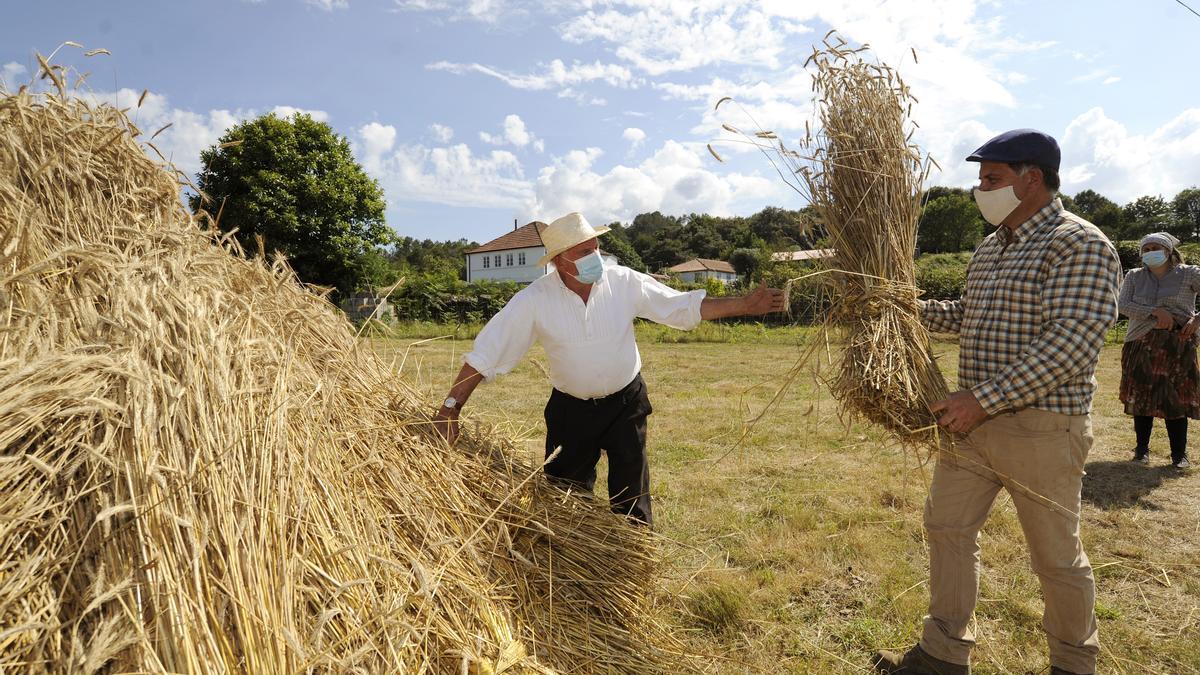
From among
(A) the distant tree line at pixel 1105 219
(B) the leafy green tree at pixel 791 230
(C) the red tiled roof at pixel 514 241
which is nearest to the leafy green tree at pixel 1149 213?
(A) the distant tree line at pixel 1105 219

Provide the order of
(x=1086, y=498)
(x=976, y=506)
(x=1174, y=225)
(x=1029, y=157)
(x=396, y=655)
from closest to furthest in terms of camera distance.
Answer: (x=396, y=655) < (x=1029, y=157) < (x=976, y=506) < (x=1086, y=498) < (x=1174, y=225)

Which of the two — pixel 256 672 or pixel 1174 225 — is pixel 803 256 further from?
pixel 1174 225

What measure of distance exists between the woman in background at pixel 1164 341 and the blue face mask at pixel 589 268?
170 inches

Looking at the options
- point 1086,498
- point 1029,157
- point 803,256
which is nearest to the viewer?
point 1029,157

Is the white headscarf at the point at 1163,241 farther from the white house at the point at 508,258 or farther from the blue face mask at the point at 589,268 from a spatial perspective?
the white house at the point at 508,258

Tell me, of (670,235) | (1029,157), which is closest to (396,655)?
(1029,157)

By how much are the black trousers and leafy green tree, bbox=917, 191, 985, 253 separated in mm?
45121

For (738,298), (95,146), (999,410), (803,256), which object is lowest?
(999,410)

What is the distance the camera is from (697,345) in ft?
56.6

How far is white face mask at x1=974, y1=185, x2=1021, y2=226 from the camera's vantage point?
2.46 m

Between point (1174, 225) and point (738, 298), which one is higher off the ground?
point (1174, 225)

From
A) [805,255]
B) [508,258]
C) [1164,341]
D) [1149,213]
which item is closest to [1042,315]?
[805,255]

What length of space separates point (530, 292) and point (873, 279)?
140cm

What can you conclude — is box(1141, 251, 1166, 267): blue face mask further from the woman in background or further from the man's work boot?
the man's work boot
